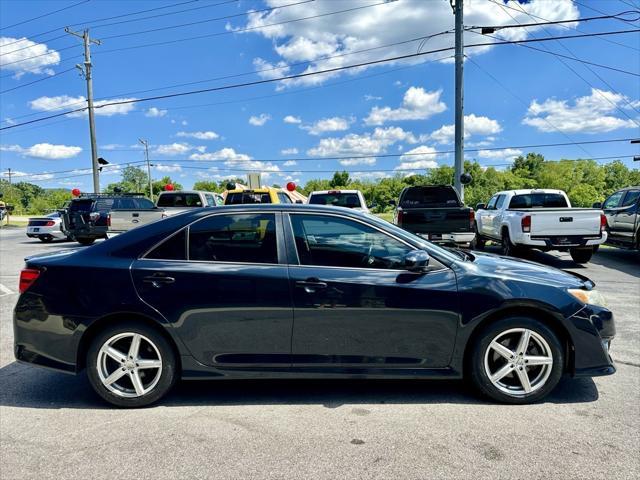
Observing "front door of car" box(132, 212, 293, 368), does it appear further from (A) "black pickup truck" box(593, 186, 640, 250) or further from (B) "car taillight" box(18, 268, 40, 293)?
(A) "black pickup truck" box(593, 186, 640, 250)

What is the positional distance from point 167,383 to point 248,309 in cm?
87

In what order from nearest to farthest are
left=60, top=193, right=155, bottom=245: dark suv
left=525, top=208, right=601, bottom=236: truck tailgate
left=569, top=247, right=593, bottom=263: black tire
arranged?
1. left=525, top=208, right=601, bottom=236: truck tailgate
2. left=569, top=247, right=593, bottom=263: black tire
3. left=60, top=193, right=155, bottom=245: dark suv

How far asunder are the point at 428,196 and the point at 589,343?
9.37m

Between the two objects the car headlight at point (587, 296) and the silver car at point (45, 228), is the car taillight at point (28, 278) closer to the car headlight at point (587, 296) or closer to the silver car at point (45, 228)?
the car headlight at point (587, 296)

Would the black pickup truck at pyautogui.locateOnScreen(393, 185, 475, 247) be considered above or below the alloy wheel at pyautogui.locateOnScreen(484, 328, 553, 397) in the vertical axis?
above

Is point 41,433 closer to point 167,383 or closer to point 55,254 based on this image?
point 167,383

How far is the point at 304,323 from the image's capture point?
3.26 meters

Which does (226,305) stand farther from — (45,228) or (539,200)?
(45,228)

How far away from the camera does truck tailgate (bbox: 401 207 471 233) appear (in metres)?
10.0

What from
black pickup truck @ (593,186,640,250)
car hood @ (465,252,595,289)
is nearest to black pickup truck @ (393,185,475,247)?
Result: black pickup truck @ (593,186,640,250)

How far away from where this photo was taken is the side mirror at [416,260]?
3211 millimetres

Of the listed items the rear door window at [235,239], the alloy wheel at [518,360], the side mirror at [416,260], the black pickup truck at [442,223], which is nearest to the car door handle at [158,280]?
the rear door window at [235,239]

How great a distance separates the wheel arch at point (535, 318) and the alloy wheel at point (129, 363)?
238 centimetres

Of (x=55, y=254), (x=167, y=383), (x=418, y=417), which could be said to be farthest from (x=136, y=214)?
(x=418, y=417)
